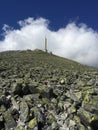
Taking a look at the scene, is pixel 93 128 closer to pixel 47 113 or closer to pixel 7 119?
pixel 47 113

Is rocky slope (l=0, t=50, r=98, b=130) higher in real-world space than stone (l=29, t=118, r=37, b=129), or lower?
higher

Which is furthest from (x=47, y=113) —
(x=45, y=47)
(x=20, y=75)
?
(x=45, y=47)

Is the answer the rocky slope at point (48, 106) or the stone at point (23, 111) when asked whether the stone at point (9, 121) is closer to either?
the rocky slope at point (48, 106)

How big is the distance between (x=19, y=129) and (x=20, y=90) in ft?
23.8

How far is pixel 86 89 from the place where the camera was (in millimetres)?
35000

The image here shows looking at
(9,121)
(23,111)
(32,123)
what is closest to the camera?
(32,123)

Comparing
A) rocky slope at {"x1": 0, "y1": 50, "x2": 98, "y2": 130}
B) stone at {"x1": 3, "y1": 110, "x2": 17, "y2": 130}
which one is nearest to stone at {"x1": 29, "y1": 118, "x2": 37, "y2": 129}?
rocky slope at {"x1": 0, "y1": 50, "x2": 98, "y2": 130}

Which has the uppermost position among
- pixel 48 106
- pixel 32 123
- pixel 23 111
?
pixel 48 106

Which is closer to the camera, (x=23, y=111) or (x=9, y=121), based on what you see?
(x=9, y=121)

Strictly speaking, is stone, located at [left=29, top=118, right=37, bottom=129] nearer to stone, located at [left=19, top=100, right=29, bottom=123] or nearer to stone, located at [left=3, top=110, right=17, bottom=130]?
stone, located at [left=19, top=100, right=29, bottom=123]

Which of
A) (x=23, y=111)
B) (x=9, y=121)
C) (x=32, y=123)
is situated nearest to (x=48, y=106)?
(x=23, y=111)

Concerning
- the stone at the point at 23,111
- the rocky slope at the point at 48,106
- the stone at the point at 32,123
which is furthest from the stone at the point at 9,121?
the stone at the point at 32,123

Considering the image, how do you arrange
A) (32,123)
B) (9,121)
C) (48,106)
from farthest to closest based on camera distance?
(48,106) < (9,121) < (32,123)

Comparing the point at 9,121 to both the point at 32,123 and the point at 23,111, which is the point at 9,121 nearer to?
the point at 23,111
